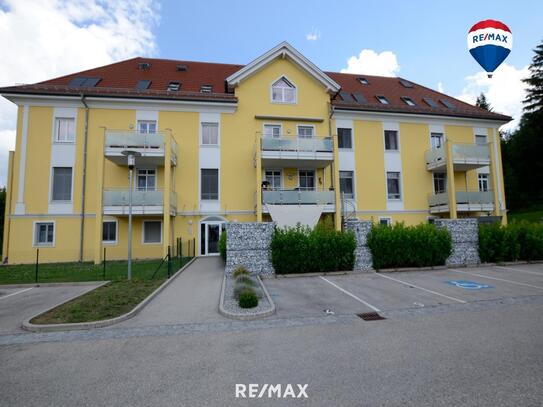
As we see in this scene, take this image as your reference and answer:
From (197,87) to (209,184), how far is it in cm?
748

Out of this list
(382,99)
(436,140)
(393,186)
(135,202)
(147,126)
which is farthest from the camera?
(382,99)

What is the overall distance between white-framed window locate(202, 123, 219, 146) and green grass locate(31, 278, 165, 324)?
11.5m

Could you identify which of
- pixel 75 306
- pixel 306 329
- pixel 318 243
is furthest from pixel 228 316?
pixel 318 243

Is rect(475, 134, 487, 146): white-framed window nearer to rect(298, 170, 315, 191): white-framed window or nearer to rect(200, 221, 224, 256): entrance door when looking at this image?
rect(298, 170, 315, 191): white-framed window

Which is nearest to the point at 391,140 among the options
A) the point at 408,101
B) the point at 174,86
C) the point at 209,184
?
the point at 408,101

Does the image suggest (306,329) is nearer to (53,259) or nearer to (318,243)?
(318,243)

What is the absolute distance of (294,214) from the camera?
56.3 feet

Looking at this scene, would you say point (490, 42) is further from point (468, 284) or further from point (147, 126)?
point (147, 126)

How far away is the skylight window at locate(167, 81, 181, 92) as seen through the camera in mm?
20195

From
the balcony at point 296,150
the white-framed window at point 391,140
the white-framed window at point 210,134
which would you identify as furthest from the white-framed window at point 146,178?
the white-framed window at point 391,140

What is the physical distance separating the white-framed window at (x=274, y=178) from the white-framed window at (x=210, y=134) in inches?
A: 159

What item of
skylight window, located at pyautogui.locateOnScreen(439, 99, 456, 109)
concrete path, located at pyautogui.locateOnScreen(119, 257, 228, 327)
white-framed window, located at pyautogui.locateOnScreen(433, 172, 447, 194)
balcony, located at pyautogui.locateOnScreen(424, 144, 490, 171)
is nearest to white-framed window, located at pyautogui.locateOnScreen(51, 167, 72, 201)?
concrete path, located at pyautogui.locateOnScreen(119, 257, 228, 327)

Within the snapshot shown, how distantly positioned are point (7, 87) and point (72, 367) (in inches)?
799

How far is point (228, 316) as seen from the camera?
6.65m
